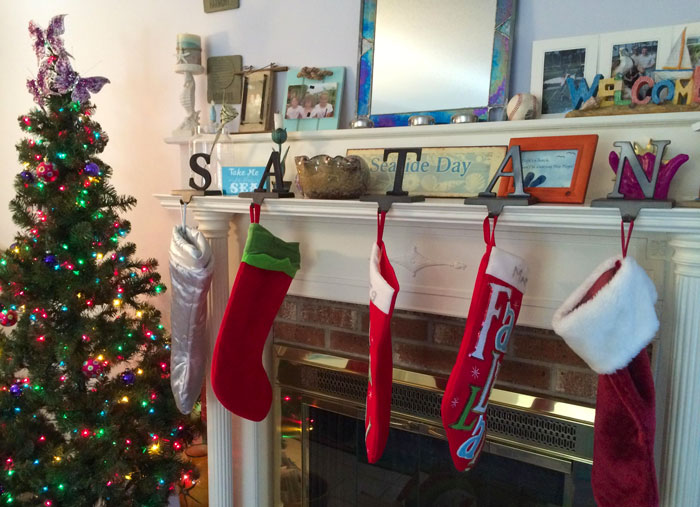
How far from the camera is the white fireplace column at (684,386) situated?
1.00 meters

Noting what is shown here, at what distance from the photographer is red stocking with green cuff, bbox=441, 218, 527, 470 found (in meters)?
1.10

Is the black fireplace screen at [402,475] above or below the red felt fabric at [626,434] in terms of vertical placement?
below

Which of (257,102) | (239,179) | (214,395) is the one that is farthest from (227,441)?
(257,102)

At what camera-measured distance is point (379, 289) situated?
3.90 feet

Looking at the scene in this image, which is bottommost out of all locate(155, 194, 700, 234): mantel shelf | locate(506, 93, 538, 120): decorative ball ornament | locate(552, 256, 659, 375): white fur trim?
locate(552, 256, 659, 375): white fur trim

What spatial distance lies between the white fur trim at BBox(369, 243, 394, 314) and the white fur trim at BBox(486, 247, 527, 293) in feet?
0.75

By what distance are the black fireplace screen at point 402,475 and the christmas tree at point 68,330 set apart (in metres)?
0.46

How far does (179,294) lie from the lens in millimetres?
1513

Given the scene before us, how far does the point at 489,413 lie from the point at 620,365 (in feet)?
1.49

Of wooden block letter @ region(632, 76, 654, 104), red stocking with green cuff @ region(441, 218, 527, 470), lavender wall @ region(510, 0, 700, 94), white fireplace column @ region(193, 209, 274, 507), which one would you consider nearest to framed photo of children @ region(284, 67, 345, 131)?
white fireplace column @ region(193, 209, 274, 507)

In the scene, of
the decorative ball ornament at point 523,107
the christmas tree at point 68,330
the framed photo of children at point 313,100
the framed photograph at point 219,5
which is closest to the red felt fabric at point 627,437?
the decorative ball ornament at point 523,107

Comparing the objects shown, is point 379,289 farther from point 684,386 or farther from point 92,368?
point 92,368

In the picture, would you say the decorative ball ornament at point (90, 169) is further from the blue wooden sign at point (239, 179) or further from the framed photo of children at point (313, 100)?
the framed photo of children at point (313, 100)

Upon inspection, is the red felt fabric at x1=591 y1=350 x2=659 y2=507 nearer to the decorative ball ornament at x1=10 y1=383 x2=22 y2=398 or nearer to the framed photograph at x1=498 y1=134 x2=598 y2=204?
the framed photograph at x1=498 y1=134 x2=598 y2=204
